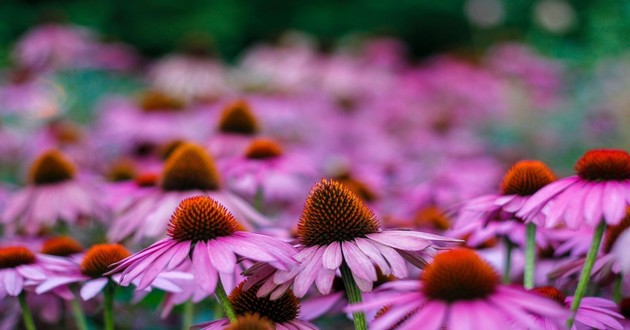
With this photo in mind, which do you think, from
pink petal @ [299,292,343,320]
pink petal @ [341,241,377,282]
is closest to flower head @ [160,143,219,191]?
pink petal @ [299,292,343,320]

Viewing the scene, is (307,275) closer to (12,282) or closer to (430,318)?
(430,318)

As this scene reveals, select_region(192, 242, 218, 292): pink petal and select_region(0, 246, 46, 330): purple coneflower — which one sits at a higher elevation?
select_region(192, 242, 218, 292): pink petal

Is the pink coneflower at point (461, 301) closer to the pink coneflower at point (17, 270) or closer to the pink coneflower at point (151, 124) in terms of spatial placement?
the pink coneflower at point (17, 270)

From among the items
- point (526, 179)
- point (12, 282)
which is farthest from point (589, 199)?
point (12, 282)

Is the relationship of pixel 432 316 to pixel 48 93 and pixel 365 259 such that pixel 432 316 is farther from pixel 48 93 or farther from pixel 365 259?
pixel 48 93

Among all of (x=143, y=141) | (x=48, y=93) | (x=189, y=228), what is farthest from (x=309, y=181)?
(x=48, y=93)

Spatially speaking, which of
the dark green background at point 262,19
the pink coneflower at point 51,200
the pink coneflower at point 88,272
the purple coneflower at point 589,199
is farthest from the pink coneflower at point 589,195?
the dark green background at point 262,19

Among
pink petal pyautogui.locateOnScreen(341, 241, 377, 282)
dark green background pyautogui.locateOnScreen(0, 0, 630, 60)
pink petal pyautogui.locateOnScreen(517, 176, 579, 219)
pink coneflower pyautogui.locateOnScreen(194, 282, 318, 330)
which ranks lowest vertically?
dark green background pyautogui.locateOnScreen(0, 0, 630, 60)

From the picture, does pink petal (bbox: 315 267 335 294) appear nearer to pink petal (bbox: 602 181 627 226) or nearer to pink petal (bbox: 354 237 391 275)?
pink petal (bbox: 354 237 391 275)
